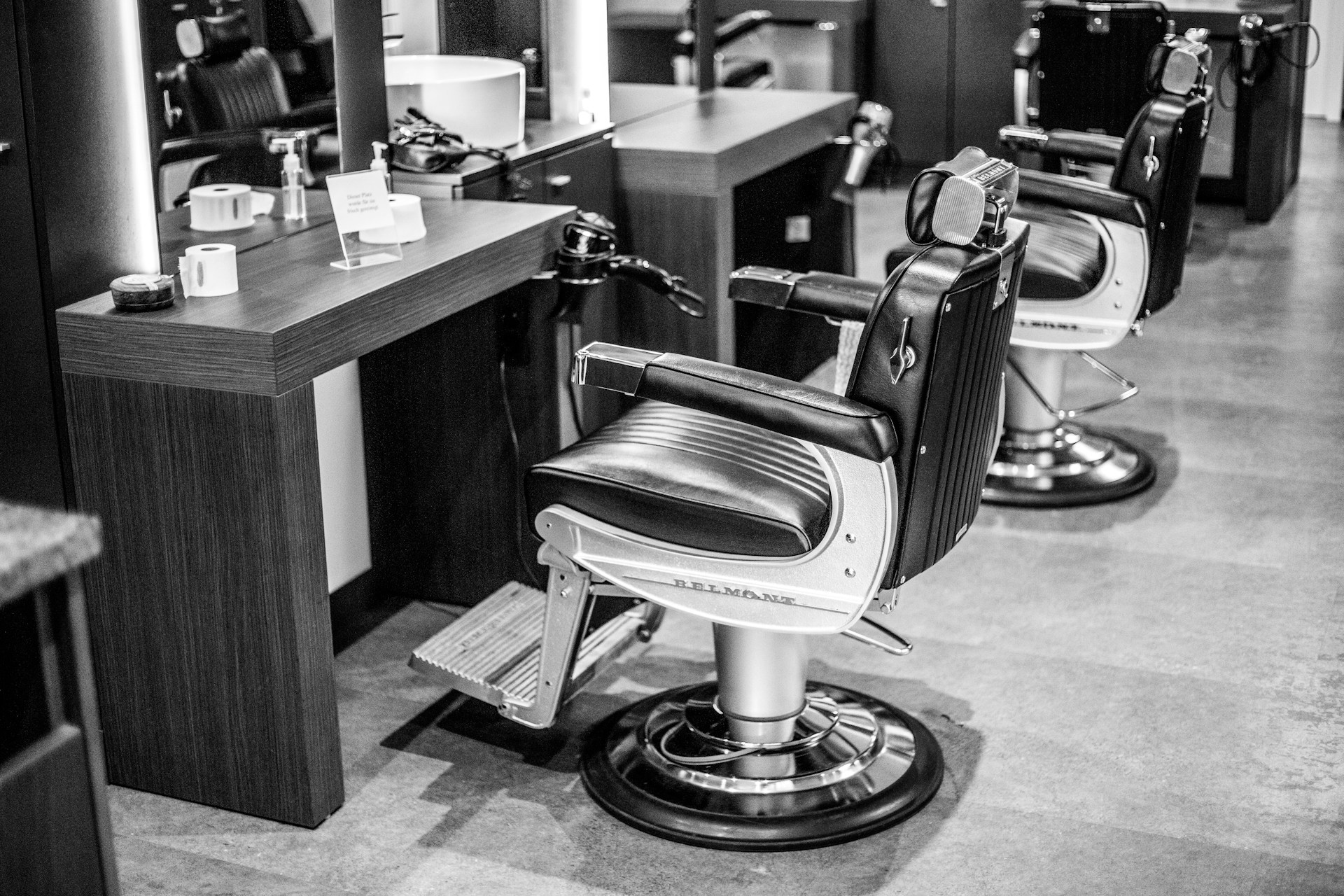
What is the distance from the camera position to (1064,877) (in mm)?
2342

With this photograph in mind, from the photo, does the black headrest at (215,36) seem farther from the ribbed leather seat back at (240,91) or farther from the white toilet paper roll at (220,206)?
the white toilet paper roll at (220,206)

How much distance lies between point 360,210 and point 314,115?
1.38ft

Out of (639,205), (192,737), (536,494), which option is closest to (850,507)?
(536,494)

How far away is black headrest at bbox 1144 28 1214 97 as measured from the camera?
139 inches

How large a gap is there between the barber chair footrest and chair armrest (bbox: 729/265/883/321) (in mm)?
597

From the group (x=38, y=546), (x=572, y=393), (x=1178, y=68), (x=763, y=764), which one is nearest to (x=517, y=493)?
(x=572, y=393)

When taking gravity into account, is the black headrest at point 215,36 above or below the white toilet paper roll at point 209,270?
above

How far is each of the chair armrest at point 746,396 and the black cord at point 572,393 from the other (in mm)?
811

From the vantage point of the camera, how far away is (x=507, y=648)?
288 centimetres

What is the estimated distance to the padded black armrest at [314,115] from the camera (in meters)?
2.90

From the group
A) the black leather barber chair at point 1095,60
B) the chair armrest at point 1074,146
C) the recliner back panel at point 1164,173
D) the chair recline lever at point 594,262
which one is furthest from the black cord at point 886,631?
the black leather barber chair at point 1095,60

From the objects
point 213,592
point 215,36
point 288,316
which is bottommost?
point 213,592

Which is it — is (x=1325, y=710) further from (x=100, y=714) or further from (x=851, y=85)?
(x=851, y=85)

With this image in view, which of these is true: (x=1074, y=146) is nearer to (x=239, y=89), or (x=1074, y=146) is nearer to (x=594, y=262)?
(x=594, y=262)
